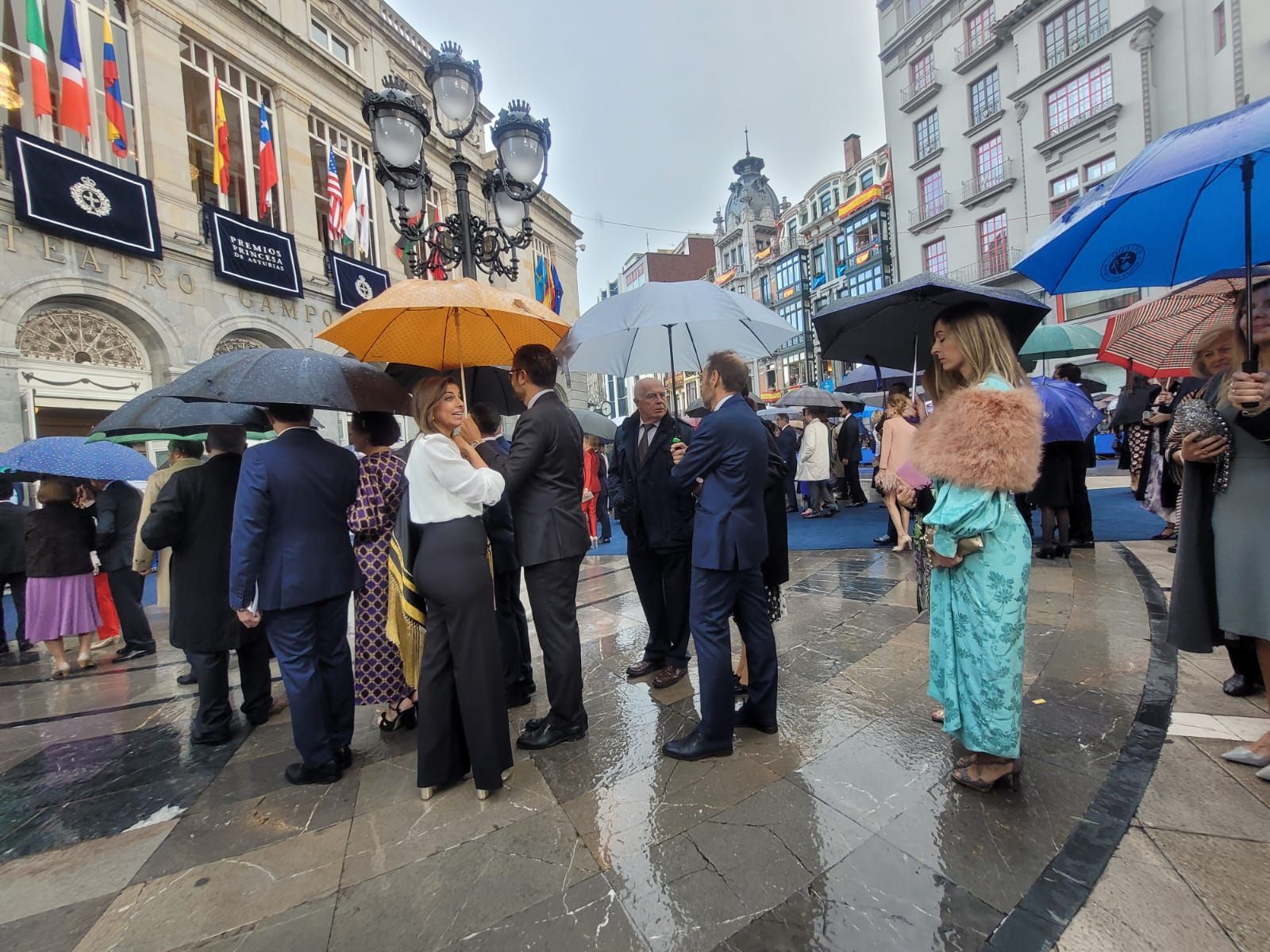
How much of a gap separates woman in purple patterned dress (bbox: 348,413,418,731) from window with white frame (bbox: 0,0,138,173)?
11958 millimetres

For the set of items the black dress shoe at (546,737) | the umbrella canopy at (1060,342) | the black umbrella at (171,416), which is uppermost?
the umbrella canopy at (1060,342)

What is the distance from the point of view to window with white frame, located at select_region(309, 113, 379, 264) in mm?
14859

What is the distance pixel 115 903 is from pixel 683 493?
292cm

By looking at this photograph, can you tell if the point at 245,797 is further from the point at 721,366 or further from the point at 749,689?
the point at 721,366

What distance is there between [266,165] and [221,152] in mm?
920

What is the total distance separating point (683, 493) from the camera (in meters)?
3.46

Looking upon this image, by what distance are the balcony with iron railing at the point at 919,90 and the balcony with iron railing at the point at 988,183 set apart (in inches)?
186

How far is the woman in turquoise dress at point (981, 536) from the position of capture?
6.97 feet

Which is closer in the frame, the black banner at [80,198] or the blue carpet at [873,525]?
the blue carpet at [873,525]

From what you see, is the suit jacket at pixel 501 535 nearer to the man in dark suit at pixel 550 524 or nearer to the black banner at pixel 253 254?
the man in dark suit at pixel 550 524

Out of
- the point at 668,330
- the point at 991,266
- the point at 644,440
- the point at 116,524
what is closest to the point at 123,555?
the point at 116,524

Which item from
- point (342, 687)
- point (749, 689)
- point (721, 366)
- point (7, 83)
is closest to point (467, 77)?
point (721, 366)

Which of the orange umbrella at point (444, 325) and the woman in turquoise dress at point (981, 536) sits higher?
the orange umbrella at point (444, 325)

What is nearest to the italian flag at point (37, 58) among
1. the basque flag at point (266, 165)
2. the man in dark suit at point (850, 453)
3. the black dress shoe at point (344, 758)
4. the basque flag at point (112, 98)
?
the basque flag at point (112, 98)
